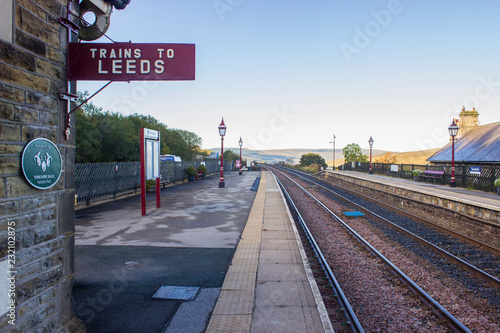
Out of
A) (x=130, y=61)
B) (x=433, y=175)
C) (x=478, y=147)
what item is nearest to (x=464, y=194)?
(x=433, y=175)

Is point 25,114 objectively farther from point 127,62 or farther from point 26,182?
point 127,62

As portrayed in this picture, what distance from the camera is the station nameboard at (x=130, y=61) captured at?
3.72 m

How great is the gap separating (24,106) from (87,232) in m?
7.18

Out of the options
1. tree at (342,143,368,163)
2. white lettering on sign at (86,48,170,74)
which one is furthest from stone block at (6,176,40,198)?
tree at (342,143,368,163)

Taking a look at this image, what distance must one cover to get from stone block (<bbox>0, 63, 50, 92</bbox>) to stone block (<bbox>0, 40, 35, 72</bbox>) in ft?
0.18

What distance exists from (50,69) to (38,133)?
727 mm

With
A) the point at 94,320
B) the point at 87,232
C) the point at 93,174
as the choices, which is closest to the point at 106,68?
the point at 94,320

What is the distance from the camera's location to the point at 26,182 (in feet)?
9.80

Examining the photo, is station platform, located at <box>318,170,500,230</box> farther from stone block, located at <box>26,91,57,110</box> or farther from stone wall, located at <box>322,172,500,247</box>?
stone block, located at <box>26,91,57,110</box>

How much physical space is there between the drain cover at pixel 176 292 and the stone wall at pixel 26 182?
147 cm

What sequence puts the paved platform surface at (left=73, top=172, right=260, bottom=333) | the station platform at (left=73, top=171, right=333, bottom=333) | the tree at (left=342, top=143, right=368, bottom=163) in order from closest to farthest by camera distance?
the station platform at (left=73, top=171, right=333, bottom=333) → the paved platform surface at (left=73, top=172, right=260, bottom=333) → the tree at (left=342, top=143, right=368, bottom=163)

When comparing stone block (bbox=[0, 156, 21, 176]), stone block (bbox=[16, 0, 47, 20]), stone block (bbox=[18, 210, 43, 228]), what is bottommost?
stone block (bbox=[18, 210, 43, 228])

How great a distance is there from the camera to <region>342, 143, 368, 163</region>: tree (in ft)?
194

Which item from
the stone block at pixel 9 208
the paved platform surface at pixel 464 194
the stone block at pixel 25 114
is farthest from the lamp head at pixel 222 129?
the stone block at pixel 9 208
